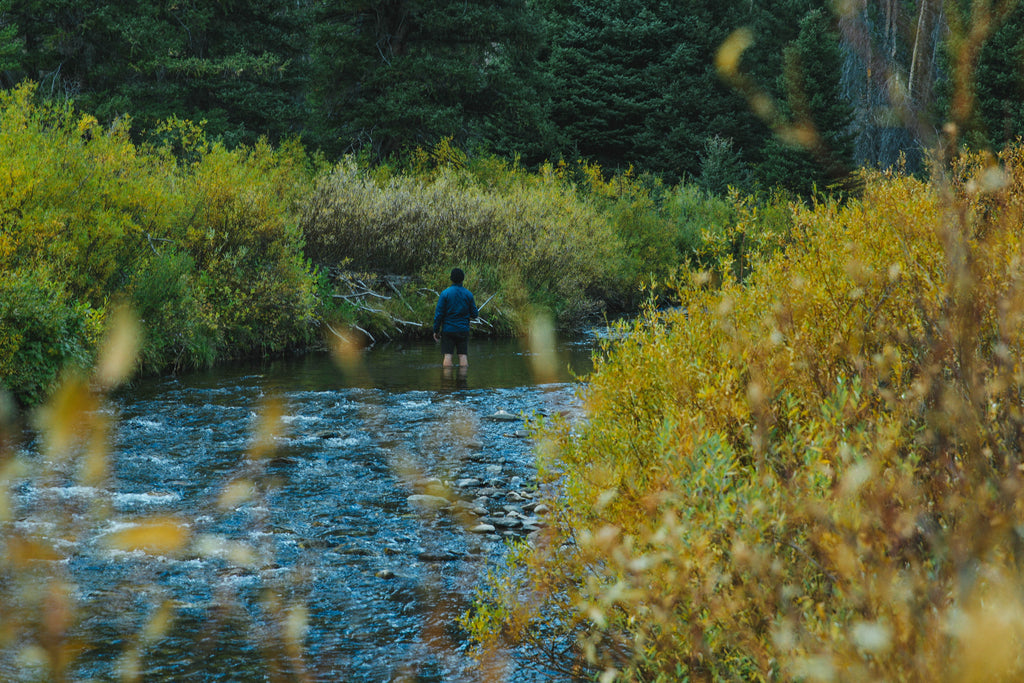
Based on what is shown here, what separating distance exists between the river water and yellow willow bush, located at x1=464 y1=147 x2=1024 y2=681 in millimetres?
974

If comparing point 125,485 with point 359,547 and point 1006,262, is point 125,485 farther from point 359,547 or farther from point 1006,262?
point 1006,262

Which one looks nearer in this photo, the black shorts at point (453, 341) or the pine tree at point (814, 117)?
the black shorts at point (453, 341)

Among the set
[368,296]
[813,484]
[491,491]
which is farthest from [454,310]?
[813,484]

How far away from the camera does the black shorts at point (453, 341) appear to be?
1645cm

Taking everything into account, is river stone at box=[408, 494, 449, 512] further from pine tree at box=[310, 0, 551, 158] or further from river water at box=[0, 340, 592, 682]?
pine tree at box=[310, 0, 551, 158]

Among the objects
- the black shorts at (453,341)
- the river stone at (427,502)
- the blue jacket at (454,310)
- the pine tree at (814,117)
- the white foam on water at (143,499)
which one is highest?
the pine tree at (814,117)

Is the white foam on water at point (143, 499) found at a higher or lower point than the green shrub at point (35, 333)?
lower

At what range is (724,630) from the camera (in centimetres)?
340

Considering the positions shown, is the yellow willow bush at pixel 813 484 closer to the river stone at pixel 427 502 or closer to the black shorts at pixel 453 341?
the river stone at pixel 427 502

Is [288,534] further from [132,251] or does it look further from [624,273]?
[624,273]

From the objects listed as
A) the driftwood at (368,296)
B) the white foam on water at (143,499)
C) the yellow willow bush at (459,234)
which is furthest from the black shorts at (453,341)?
the white foam on water at (143,499)

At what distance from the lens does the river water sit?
17.3 ft

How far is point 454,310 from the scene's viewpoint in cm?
1645

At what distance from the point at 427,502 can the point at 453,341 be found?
8350 mm
